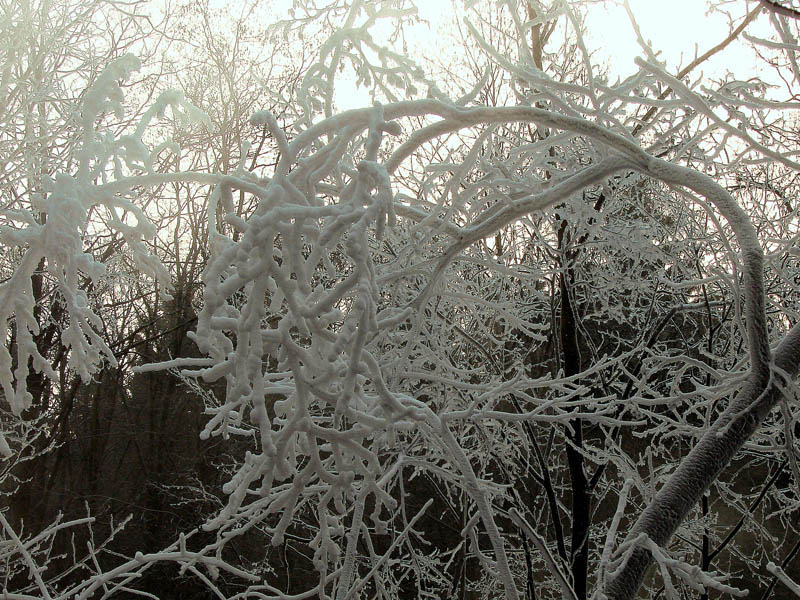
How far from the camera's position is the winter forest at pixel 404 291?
1.31m

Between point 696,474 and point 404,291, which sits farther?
point 404,291

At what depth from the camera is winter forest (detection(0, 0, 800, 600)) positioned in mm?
1312

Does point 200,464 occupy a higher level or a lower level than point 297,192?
lower

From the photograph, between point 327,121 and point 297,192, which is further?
point 327,121

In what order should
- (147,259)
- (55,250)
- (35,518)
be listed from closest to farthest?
(55,250), (147,259), (35,518)

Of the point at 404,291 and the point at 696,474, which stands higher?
the point at 404,291

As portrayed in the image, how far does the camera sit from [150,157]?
174cm

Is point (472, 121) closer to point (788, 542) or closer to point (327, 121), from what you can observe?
point (327, 121)

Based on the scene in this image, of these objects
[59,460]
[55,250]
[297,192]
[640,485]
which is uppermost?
[297,192]

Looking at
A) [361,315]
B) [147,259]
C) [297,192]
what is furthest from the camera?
[147,259]

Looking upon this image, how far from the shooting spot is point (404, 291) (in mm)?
3232

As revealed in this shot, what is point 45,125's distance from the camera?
5602 millimetres

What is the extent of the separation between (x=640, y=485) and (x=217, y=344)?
2602 millimetres

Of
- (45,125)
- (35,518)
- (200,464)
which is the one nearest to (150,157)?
(45,125)
